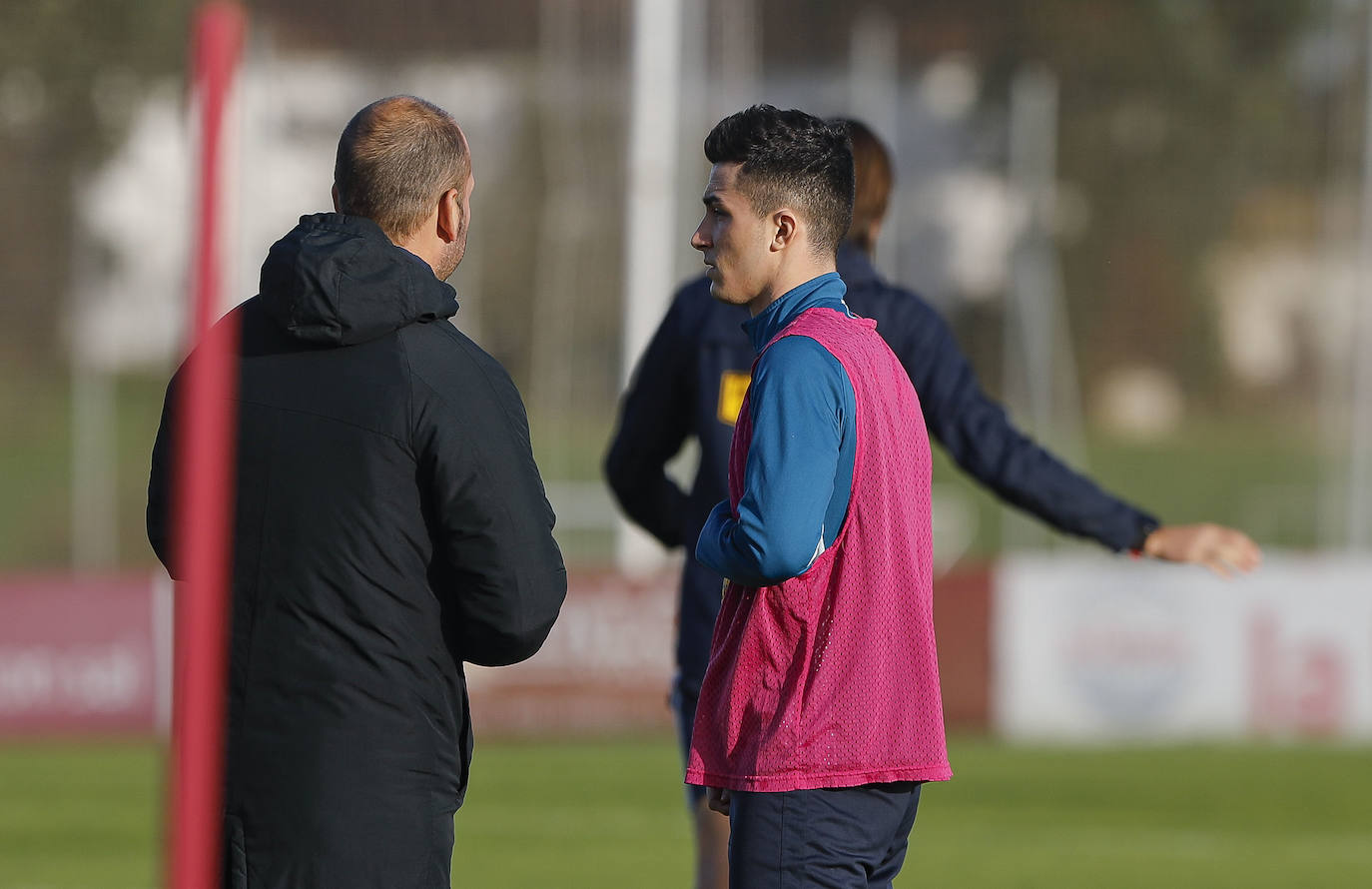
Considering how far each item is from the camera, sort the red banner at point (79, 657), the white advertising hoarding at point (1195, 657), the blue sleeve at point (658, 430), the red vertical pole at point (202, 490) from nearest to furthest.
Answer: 1. the red vertical pole at point (202, 490)
2. the blue sleeve at point (658, 430)
3. the red banner at point (79, 657)
4. the white advertising hoarding at point (1195, 657)

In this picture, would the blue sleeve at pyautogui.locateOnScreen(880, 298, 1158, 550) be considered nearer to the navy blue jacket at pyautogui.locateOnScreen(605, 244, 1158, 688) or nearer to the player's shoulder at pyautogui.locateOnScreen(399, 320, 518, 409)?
the navy blue jacket at pyautogui.locateOnScreen(605, 244, 1158, 688)

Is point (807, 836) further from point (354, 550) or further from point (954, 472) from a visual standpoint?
point (954, 472)

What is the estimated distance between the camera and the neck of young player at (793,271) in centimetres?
363

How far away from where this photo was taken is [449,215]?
11.6ft

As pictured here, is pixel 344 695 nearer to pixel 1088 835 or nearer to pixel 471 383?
pixel 471 383

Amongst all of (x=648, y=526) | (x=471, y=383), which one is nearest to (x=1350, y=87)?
(x=648, y=526)

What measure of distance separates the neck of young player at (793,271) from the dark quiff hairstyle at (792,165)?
0.02 m

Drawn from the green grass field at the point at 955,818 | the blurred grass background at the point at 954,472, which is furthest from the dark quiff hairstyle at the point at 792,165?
the blurred grass background at the point at 954,472

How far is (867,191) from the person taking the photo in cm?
485

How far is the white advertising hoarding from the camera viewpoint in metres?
14.0

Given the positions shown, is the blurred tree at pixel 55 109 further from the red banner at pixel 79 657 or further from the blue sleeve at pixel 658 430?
the blue sleeve at pixel 658 430

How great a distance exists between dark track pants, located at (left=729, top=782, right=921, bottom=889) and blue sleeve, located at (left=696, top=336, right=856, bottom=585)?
0.39 meters

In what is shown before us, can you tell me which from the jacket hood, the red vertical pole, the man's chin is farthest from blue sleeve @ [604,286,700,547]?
the red vertical pole

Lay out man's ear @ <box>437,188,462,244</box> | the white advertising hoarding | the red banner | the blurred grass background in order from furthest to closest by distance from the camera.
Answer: the blurred grass background
the white advertising hoarding
the red banner
man's ear @ <box>437,188,462,244</box>
